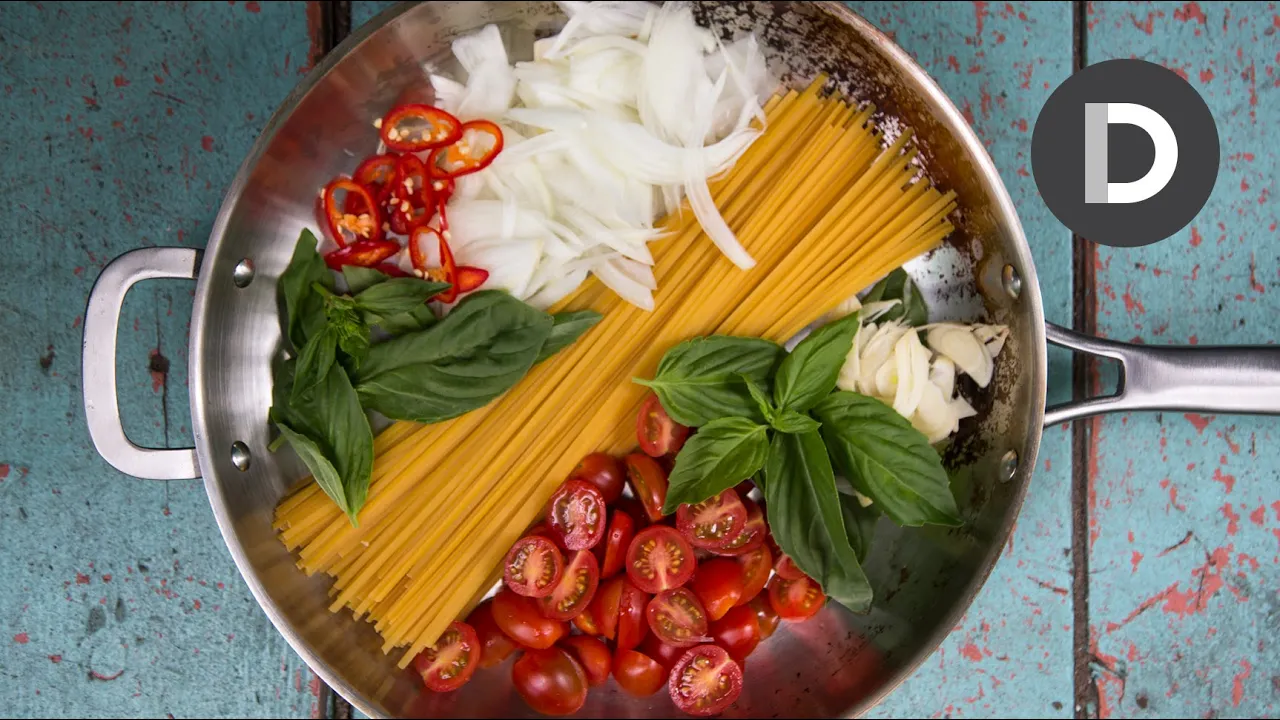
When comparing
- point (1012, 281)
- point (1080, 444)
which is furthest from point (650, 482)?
point (1080, 444)

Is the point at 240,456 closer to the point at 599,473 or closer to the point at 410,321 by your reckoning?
the point at 410,321

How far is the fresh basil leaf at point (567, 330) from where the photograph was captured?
1.24 meters

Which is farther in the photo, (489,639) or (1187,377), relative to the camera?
(489,639)

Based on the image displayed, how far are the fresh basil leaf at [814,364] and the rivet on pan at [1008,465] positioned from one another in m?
0.33

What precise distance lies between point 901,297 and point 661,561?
0.55 meters

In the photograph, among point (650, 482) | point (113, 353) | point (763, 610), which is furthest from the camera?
point (763, 610)

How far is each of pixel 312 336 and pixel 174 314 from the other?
0.33m

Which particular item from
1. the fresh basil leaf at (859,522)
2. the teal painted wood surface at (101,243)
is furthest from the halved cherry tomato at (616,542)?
the teal painted wood surface at (101,243)

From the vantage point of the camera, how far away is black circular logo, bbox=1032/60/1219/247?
57.3 inches

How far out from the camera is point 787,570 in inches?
53.2

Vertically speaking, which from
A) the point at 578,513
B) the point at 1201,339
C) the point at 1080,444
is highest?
the point at 1201,339

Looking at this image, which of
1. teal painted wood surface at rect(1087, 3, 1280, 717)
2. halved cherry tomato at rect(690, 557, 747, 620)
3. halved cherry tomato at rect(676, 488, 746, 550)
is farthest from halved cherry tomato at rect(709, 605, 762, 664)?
teal painted wood surface at rect(1087, 3, 1280, 717)

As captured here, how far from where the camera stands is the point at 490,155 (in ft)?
4.21

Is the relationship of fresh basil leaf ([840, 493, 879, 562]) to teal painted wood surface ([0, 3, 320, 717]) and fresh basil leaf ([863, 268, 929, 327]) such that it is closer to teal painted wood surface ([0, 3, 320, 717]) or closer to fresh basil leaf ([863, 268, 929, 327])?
fresh basil leaf ([863, 268, 929, 327])
